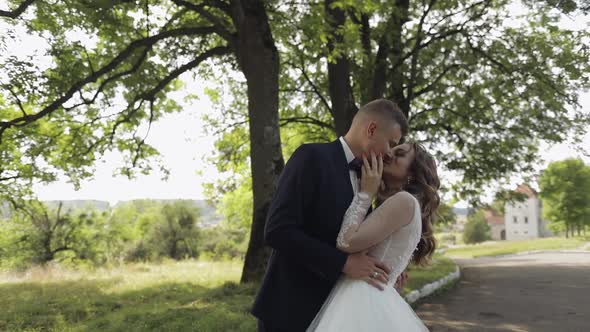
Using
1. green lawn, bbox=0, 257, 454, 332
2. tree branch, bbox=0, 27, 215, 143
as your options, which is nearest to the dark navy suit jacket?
green lawn, bbox=0, 257, 454, 332

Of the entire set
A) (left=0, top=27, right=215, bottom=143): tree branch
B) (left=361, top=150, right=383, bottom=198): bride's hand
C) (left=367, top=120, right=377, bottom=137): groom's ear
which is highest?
(left=0, top=27, right=215, bottom=143): tree branch

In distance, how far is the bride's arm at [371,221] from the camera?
2572 millimetres

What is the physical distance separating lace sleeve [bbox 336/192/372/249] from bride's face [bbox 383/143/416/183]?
1.11 ft

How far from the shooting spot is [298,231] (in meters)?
2.59

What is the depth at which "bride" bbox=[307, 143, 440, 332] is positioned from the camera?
2.60m

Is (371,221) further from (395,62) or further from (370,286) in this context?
(395,62)

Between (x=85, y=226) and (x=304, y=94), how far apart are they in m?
28.9

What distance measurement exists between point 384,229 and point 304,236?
42 cm

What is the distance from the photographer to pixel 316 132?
22.4 metres

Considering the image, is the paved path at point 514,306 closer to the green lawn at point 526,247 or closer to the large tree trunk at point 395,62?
the large tree trunk at point 395,62

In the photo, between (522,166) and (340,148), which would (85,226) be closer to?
(522,166)

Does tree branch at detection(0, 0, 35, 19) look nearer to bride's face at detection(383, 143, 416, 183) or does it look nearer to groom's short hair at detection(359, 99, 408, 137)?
groom's short hair at detection(359, 99, 408, 137)

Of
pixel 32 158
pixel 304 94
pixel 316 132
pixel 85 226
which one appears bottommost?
pixel 85 226

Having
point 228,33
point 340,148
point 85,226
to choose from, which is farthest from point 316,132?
point 85,226
